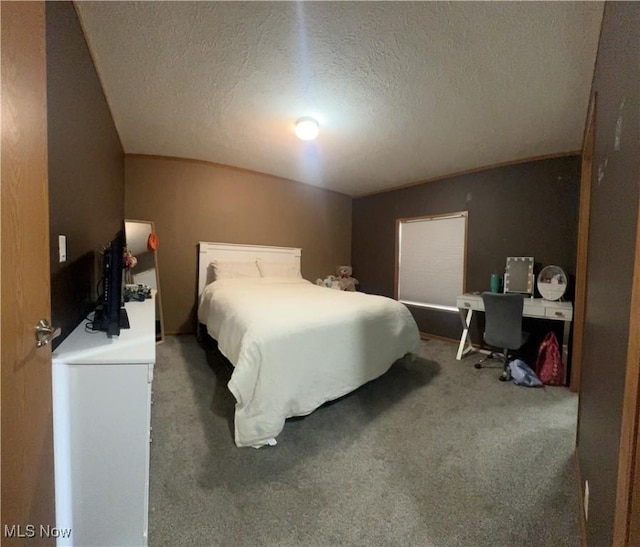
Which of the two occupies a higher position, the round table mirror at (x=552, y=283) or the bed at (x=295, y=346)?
the round table mirror at (x=552, y=283)

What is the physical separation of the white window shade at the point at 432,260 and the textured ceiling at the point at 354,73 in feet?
3.40

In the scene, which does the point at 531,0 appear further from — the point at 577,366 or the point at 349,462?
the point at 577,366

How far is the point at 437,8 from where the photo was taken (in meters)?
1.39

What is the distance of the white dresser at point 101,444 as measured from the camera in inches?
39.2

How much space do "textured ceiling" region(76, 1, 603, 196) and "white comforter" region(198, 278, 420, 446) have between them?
1.60 metres

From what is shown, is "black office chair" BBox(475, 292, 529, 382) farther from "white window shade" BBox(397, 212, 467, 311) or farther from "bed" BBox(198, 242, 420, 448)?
"white window shade" BBox(397, 212, 467, 311)

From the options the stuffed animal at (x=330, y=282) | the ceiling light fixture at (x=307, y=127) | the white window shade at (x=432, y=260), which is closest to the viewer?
the ceiling light fixture at (x=307, y=127)

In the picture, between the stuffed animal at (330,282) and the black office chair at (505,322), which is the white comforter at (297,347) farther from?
the stuffed animal at (330,282)

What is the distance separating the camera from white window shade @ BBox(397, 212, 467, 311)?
3748 millimetres

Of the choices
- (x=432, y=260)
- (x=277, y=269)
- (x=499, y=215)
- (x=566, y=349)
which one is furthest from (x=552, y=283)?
(x=277, y=269)

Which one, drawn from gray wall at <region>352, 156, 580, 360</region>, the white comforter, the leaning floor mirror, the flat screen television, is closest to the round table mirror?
gray wall at <region>352, 156, 580, 360</region>

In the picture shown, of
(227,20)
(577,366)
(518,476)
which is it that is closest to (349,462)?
(518,476)

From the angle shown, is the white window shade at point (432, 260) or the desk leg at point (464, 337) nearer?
the desk leg at point (464, 337)

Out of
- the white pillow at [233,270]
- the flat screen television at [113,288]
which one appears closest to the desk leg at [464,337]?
the white pillow at [233,270]
